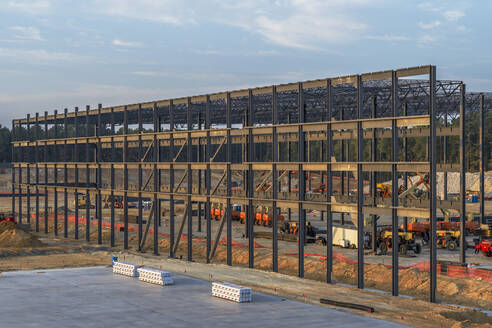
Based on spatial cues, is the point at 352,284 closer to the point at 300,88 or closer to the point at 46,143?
the point at 300,88

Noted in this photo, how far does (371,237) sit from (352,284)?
12.9 meters

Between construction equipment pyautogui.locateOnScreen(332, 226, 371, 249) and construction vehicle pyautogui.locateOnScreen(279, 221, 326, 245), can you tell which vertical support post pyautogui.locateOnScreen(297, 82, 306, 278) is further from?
construction vehicle pyautogui.locateOnScreen(279, 221, 326, 245)

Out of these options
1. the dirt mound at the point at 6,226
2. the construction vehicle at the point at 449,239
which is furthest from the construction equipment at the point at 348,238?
the dirt mound at the point at 6,226

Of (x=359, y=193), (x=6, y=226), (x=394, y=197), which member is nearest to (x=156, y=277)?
(x=359, y=193)

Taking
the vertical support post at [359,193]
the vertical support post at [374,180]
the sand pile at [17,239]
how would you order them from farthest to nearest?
the sand pile at [17,239], the vertical support post at [374,180], the vertical support post at [359,193]

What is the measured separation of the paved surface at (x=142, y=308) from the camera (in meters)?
29.5

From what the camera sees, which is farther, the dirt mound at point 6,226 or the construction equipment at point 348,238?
the dirt mound at point 6,226

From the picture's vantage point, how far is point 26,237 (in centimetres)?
6331

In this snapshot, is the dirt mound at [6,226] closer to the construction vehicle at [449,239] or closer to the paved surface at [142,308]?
the paved surface at [142,308]

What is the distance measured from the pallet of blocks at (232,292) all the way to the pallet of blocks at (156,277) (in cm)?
464

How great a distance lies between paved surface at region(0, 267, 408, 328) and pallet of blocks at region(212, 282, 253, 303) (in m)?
0.47

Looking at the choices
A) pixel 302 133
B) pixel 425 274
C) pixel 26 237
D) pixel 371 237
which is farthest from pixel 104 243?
pixel 425 274

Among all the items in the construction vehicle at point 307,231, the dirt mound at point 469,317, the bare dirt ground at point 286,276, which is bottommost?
the bare dirt ground at point 286,276

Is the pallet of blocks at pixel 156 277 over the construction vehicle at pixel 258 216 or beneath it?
beneath
